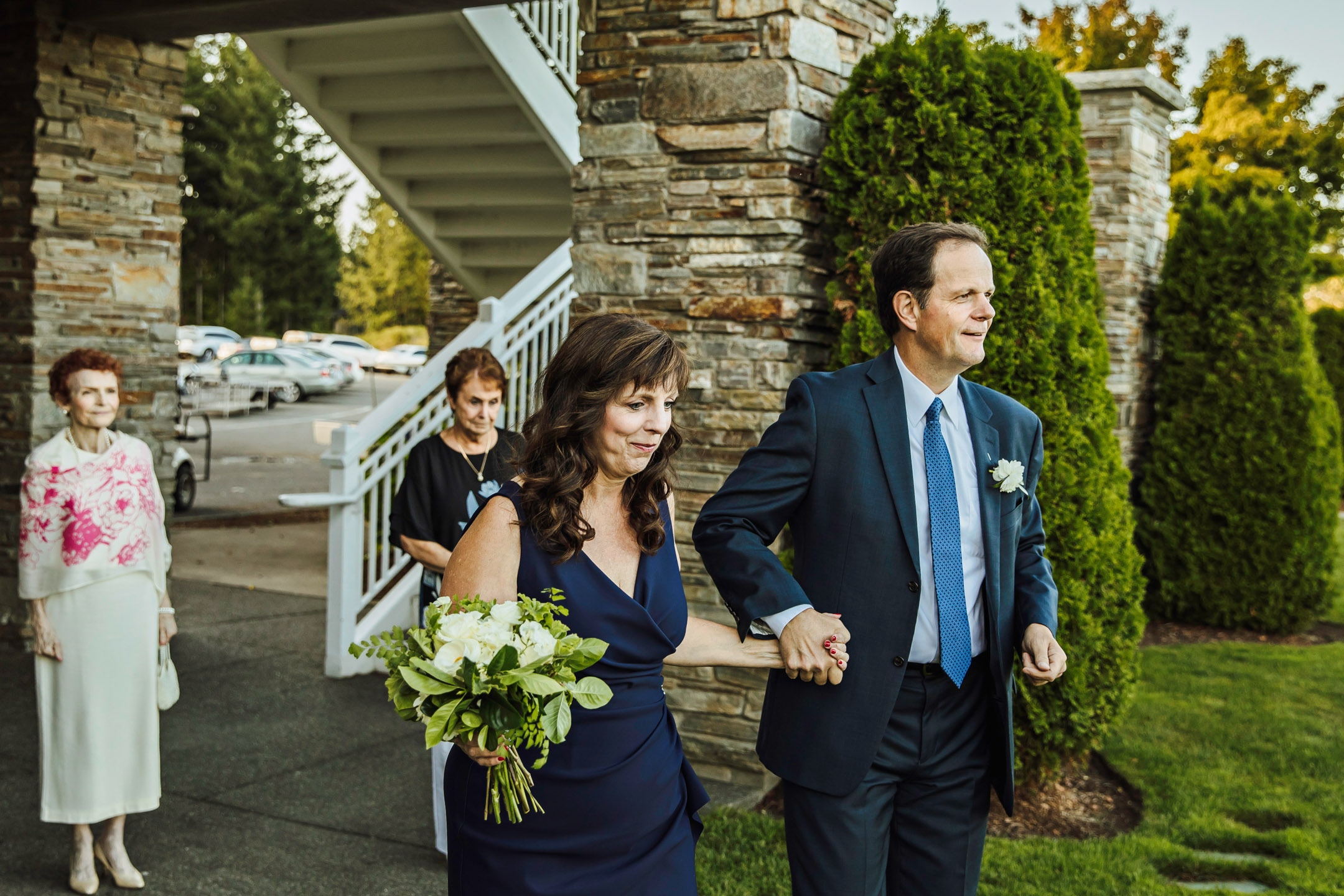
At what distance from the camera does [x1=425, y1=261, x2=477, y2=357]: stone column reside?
37.7 feet

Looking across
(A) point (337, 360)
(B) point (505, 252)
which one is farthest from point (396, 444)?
(A) point (337, 360)

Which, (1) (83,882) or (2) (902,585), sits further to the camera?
(1) (83,882)

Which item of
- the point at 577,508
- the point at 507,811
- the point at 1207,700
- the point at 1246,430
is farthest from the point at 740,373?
the point at 1246,430

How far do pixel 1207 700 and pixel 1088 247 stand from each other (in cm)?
314

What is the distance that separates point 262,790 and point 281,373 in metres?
32.9

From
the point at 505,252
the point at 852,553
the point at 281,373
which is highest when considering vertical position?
the point at 505,252

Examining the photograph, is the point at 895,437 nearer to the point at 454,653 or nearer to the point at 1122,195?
the point at 454,653

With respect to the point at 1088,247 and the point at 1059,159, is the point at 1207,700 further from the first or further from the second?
the point at 1059,159

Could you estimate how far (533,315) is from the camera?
730 centimetres

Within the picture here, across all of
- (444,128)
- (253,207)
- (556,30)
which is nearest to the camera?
(556,30)

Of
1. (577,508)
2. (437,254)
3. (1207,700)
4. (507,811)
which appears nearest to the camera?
(507,811)

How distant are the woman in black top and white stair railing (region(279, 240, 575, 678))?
6.51 ft

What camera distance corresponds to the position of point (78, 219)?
22.8ft

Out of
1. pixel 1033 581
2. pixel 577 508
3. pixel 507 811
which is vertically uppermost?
pixel 577 508
